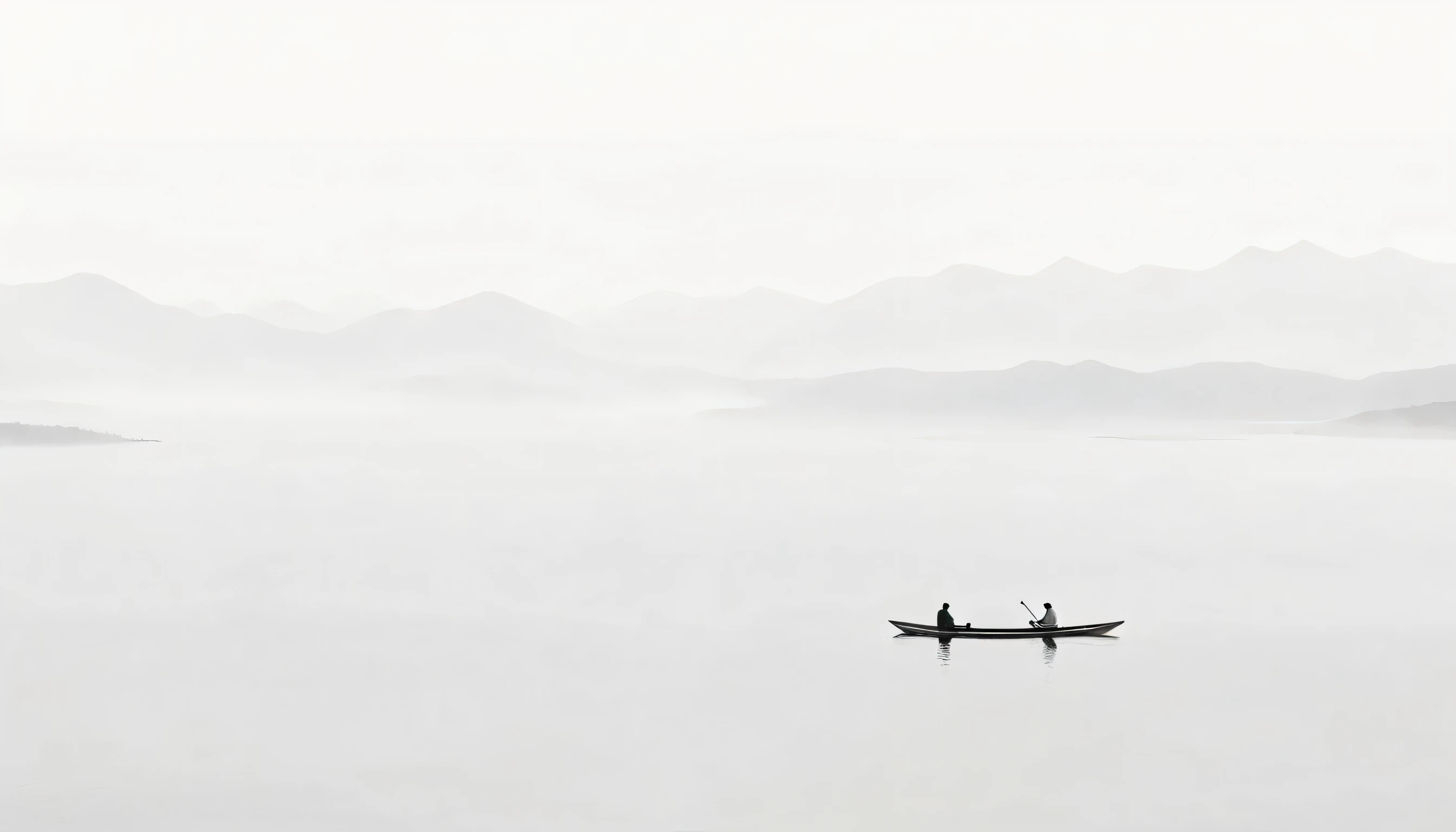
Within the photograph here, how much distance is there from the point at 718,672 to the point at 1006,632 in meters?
6.87

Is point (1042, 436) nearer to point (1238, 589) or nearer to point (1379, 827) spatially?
point (1238, 589)

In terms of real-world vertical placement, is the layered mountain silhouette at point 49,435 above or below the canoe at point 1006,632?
above

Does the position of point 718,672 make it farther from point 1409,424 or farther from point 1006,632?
point 1409,424

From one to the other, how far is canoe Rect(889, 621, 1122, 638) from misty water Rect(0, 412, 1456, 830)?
309 mm

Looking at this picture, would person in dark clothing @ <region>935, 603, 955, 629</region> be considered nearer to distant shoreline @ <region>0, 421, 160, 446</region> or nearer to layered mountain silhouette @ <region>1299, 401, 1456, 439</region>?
distant shoreline @ <region>0, 421, 160, 446</region>

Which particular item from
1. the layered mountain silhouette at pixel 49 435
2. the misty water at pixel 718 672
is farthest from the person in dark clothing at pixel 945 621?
the layered mountain silhouette at pixel 49 435

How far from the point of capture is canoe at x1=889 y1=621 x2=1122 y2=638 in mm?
28500

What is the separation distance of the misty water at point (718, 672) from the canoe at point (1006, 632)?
0.31m

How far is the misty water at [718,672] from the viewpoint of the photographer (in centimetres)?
1862

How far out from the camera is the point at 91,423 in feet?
563

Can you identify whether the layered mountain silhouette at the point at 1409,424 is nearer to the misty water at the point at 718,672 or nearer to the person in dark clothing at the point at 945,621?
→ the misty water at the point at 718,672

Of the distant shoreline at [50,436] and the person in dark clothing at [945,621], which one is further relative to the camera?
the distant shoreline at [50,436]

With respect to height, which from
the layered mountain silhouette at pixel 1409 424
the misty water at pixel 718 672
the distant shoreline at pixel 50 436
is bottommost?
the misty water at pixel 718 672

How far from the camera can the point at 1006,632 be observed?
93.7ft
